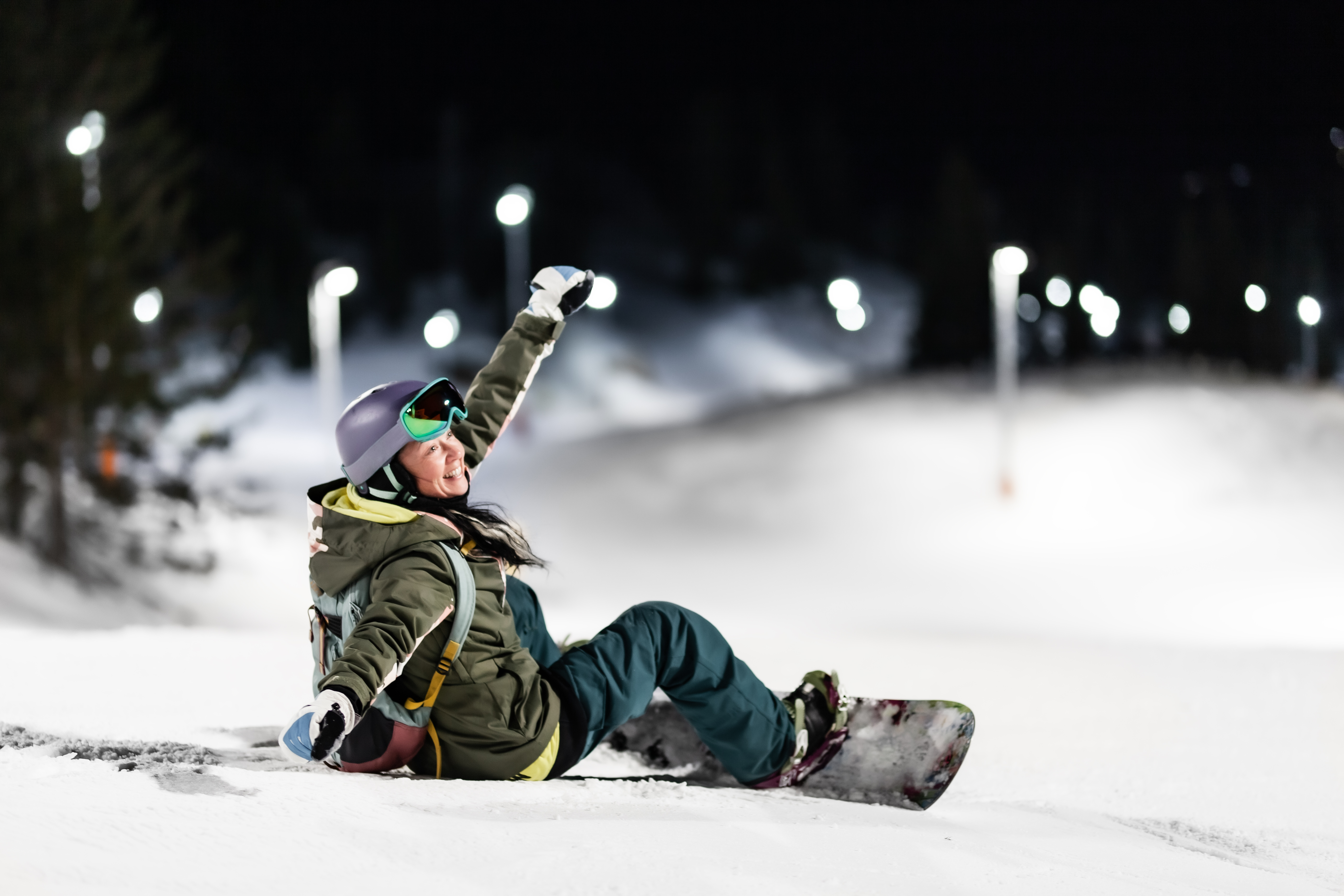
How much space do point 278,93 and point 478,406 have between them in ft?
207

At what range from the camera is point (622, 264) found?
63.8 meters

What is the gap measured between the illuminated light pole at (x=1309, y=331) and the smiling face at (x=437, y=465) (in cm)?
2772

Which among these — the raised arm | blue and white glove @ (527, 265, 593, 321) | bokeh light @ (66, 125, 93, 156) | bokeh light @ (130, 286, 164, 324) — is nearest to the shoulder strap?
the raised arm

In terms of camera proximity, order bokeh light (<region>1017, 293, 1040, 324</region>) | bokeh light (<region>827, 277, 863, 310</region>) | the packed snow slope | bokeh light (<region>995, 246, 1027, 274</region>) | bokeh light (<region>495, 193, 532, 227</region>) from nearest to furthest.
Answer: the packed snow slope < bokeh light (<region>995, 246, 1027, 274</region>) < bokeh light (<region>495, 193, 532, 227</region>) < bokeh light (<region>827, 277, 863, 310</region>) < bokeh light (<region>1017, 293, 1040, 324</region>)

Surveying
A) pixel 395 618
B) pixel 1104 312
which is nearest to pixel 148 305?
pixel 395 618

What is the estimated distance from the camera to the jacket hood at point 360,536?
10.8 feet

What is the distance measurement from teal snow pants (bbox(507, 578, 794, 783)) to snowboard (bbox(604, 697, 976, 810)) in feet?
0.76

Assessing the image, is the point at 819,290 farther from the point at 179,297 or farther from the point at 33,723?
the point at 33,723

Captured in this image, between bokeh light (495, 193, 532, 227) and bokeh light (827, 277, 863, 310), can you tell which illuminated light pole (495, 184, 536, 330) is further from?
bokeh light (495, 193, 532, 227)

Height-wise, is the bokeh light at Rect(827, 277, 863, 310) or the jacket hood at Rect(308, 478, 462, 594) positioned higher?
the bokeh light at Rect(827, 277, 863, 310)

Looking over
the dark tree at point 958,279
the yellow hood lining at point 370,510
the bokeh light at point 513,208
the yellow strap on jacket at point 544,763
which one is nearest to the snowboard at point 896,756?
the yellow strap on jacket at point 544,763

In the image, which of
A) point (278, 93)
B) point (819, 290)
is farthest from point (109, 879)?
point (278, 93)

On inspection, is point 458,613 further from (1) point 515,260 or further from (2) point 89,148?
(1) point 515,260

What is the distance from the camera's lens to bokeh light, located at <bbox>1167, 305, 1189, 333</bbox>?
1781 inches
